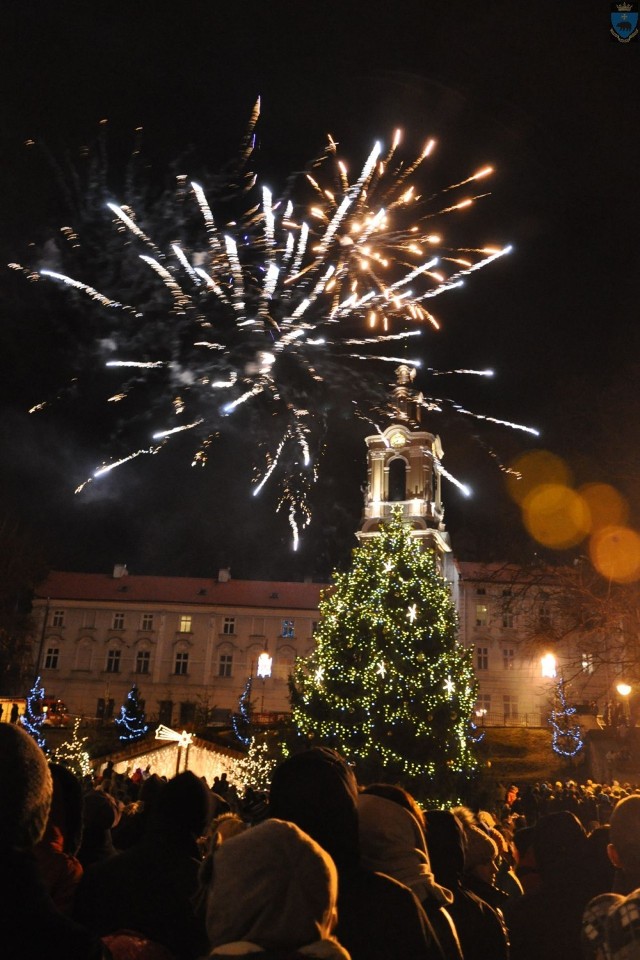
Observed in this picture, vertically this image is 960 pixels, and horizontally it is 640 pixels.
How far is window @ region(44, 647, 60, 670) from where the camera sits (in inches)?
2461

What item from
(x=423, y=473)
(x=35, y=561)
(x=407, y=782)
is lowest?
(x=407, y=782)

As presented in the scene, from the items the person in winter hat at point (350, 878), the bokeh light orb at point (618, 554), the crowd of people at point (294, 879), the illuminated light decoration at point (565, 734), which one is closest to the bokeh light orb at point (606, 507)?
the bokeh light orb at point (618, 554)

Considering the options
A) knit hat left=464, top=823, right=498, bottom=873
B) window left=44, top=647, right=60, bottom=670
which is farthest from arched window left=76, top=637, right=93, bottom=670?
knit hat left=464, top=823, right=498, bottom=873

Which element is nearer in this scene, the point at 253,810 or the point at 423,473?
the point at 253,810

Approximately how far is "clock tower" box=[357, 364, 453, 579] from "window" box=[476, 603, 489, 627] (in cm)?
430

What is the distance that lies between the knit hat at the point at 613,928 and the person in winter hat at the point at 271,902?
1320mm

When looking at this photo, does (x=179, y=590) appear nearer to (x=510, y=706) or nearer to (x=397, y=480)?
(x=397, y=480)

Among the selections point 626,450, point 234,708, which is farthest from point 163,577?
point 626,450

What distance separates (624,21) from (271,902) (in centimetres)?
1490

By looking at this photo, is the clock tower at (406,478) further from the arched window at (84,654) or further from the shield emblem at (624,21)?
the shield emblem at (624,21)

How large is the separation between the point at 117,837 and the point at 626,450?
42.9 feet

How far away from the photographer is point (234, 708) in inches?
2370

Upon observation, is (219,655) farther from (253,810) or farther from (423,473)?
(253,810)

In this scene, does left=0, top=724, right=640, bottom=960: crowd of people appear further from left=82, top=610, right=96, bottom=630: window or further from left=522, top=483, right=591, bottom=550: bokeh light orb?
left=82, top=610, right=96, bottom=630: window
